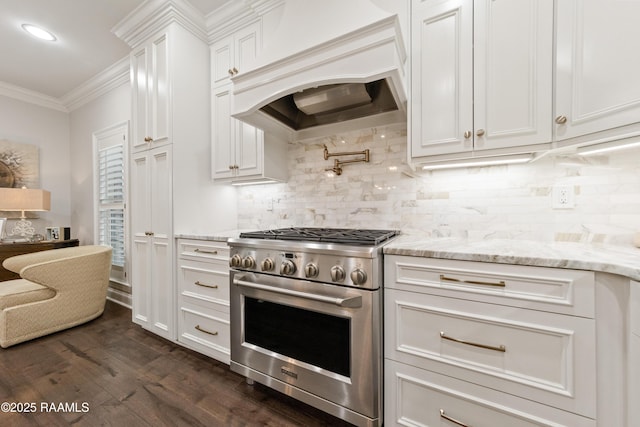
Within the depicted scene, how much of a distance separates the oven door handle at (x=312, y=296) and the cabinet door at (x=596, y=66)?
4.07 ft

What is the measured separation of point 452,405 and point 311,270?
2.89ft

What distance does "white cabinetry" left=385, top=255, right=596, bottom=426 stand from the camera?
947 mm

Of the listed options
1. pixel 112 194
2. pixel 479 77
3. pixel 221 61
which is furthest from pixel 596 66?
pixel 112 194

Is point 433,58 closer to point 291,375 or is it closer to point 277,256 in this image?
point 277,256

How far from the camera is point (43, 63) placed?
9.80 feet

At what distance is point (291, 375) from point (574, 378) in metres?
1.27

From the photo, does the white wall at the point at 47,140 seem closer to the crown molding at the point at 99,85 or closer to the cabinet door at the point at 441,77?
the crown molding at the point at 99,85

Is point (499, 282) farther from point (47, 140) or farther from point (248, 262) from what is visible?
point (47, 140)

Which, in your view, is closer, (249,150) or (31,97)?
(249,150)

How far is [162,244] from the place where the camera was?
2.24 metres

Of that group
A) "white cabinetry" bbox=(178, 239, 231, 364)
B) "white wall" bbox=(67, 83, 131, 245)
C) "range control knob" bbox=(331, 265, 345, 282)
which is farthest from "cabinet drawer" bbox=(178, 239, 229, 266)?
"white wall" bbox=(67, 83, 131, 245)

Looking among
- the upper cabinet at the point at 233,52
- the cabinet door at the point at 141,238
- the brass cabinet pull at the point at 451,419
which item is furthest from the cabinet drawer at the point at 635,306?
the cabinet door at the point at 141,238

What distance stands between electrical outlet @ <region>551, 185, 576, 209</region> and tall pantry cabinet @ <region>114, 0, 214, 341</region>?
2588mm

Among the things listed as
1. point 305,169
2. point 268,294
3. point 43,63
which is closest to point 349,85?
point 305,169
